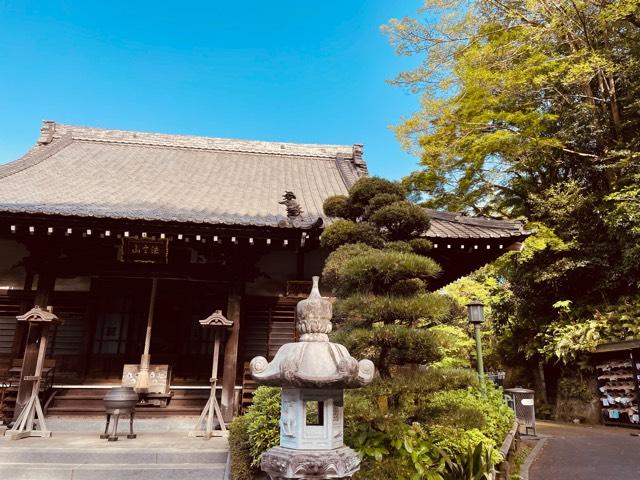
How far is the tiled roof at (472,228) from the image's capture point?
7377 mm

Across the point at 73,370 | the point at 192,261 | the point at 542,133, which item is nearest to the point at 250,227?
the point at 192,261

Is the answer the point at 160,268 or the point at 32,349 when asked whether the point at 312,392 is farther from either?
the point at 32,349

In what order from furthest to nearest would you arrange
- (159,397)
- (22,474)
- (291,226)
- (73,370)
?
(73,370)
(159,397)
(291,226)
(22,474)

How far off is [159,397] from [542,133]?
57.0 feet

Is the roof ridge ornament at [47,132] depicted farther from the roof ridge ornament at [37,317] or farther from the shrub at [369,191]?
the shrub at [369,191]

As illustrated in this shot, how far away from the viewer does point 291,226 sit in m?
7.20

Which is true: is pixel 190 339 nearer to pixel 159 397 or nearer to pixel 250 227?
pixel 159 397

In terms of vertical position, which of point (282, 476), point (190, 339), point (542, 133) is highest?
point (542, 133)

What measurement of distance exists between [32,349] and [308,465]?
21.6 feet

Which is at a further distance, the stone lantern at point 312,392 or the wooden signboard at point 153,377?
the wooden signboard at point 153,377

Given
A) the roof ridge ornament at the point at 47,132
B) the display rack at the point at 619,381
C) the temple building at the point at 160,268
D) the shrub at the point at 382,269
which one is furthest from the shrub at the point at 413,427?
the roof ridge ornament at the point at 47,132

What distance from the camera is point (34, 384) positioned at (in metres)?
6.93

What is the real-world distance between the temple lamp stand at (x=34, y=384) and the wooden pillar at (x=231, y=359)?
2.86 meters

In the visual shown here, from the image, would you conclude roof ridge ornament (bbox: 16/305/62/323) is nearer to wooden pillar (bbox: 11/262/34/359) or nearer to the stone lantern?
wooden pillar (bbox: 11/262/34/359)
